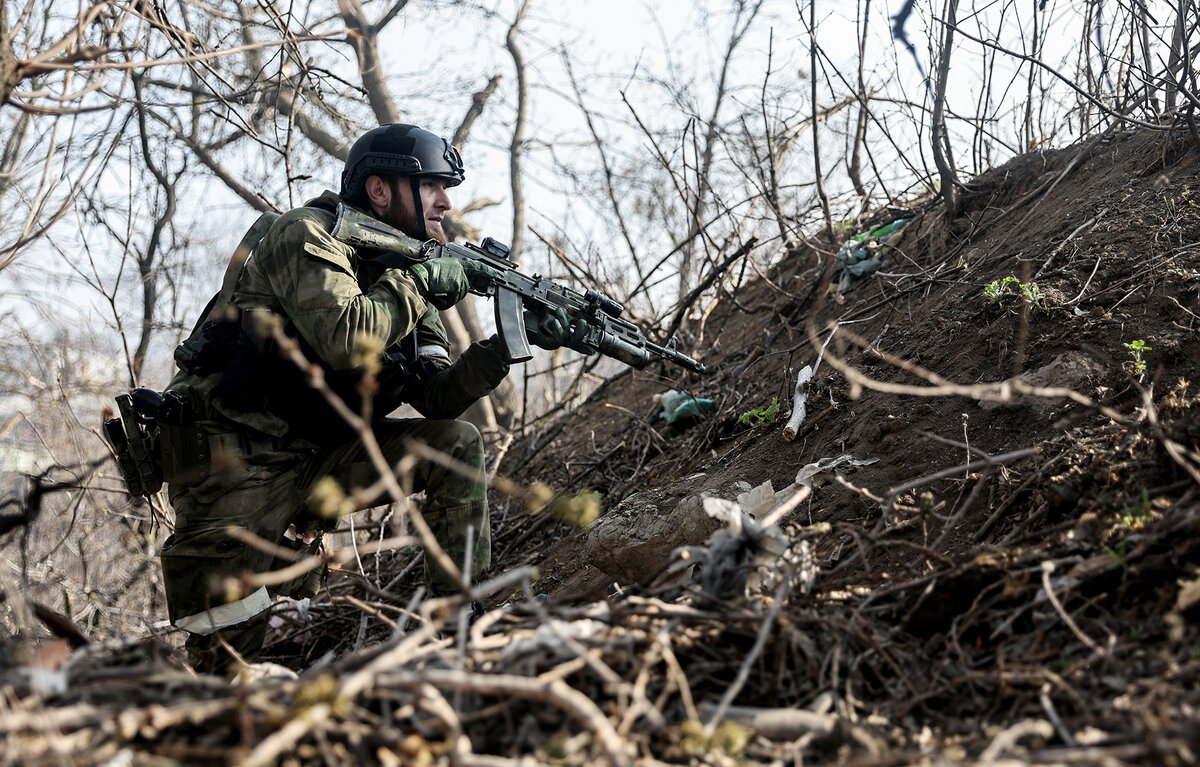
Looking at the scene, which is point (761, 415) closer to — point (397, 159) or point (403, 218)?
point (403, 218)

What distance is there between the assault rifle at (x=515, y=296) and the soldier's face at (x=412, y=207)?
209 millimetres

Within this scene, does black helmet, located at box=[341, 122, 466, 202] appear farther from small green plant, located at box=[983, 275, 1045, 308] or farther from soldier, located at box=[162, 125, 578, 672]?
small green plant, located at box=[983, 275, 1045, 308]

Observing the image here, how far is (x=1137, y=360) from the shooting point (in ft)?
9.65

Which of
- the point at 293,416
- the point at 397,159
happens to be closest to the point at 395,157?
the point at 397,159

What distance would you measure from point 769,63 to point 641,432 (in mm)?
2420

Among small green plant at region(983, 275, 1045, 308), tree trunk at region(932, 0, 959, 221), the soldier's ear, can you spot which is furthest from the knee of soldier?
tree trunk at region(932, 0, 959, 221)

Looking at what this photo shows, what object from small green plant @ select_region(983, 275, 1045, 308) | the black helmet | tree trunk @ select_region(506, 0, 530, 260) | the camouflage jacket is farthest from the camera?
tree trunk @ select_region(506, 0, 530, 260)

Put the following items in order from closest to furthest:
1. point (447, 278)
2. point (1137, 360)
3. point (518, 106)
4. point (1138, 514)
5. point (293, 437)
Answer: point (1138, 514), point (1137, 360), point (293, 437), point (447, 278), point (518, 106)

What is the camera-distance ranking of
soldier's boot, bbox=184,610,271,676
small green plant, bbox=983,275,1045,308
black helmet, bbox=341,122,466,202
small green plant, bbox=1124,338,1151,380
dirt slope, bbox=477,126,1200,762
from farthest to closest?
black helmet, bbox=341,122,466,202 < small green plant, bbox=983,275,1045,308 < soldier's boot, bbox=184,610,271,676 < small green plant, bbox=1124,338,1151,380 < dirt slope, bbox=477,126,1200,762

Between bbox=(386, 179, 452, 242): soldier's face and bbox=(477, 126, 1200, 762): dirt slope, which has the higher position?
bbox=(386, 179, 452, 242): soldier's face

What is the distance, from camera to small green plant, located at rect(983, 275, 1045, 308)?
135 inches

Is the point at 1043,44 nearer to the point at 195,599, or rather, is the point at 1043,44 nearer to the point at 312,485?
the point at 312,485

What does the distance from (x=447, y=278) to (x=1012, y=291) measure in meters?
2.46

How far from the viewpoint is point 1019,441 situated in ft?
9.62
